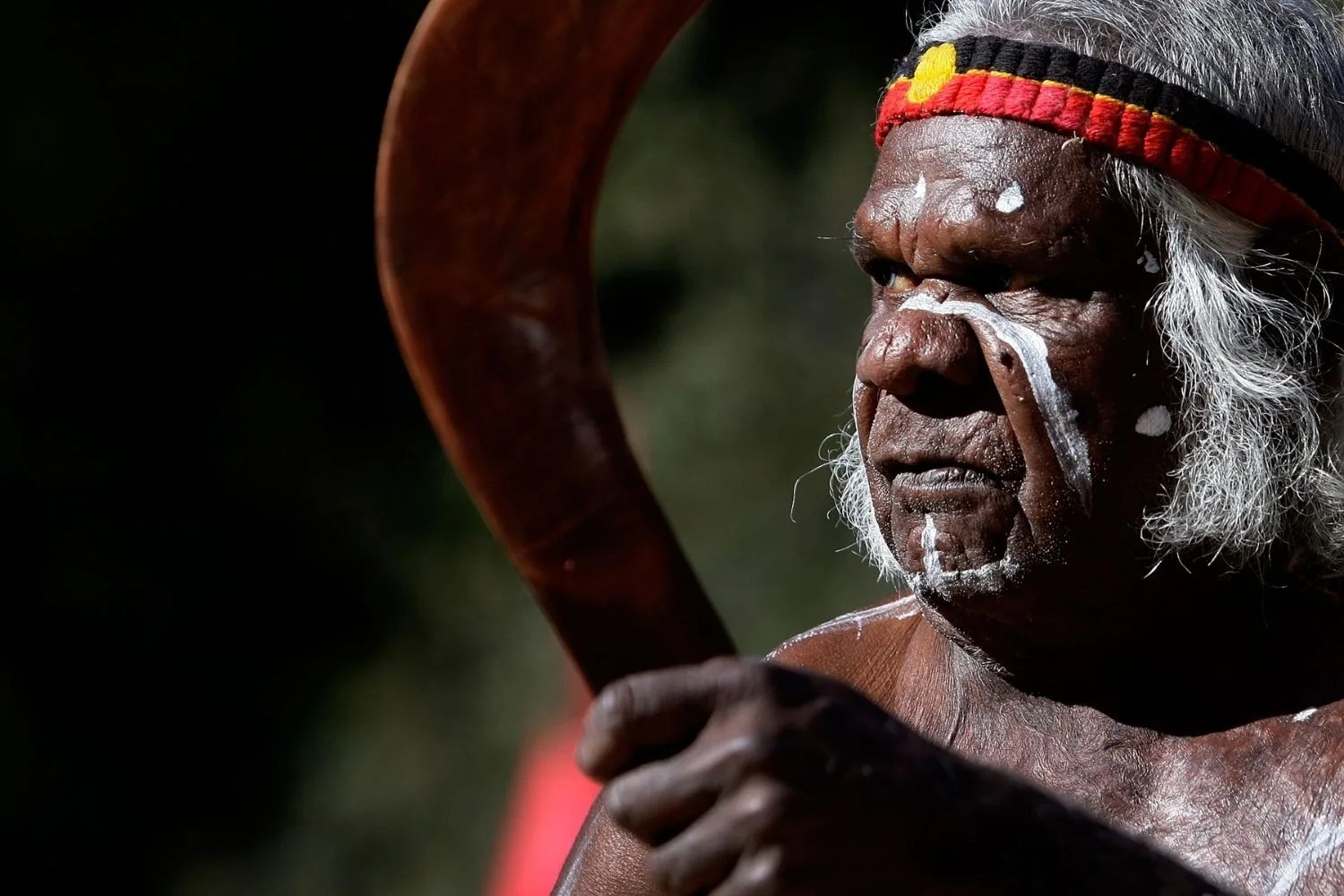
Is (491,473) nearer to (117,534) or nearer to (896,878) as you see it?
(896,878)

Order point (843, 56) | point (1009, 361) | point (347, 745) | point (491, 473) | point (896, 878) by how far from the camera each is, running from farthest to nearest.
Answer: point (347, 745) < point (843, 56) < point (491, 473) < point (1009, 361) < point (896, 878)

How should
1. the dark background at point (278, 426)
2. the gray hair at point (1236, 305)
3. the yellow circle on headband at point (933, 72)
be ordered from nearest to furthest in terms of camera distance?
the gray hair at point (1236, 305) → the yellow circle on headband at point (933, 72) → the dark background at point (278, 426)

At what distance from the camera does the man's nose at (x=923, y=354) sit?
6.57 feet

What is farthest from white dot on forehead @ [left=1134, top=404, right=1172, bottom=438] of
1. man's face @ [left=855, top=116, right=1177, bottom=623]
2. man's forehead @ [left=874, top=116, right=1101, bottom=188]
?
man's forehead @ [left=874, top=116, right=1101, bottom=188]

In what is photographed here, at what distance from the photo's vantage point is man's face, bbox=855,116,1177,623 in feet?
6.54

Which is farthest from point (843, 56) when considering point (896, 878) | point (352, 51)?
point (896, 878)

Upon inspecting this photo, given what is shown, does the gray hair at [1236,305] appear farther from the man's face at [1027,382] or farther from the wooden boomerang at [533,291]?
the wooden boomerang at [533,291]

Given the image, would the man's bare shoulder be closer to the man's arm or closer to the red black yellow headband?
the man's arm

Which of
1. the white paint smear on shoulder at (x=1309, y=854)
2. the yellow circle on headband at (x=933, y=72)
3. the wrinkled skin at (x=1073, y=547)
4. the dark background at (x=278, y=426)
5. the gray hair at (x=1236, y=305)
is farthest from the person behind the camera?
the dark background at (x=278, y=426)

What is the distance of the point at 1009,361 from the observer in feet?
6.54

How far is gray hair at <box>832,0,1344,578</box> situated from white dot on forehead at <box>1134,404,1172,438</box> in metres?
0.02

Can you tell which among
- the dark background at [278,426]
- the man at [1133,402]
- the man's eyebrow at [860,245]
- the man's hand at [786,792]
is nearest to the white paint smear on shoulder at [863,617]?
the man at [1133,402]

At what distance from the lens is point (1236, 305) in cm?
206

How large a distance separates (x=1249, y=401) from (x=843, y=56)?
394cm
